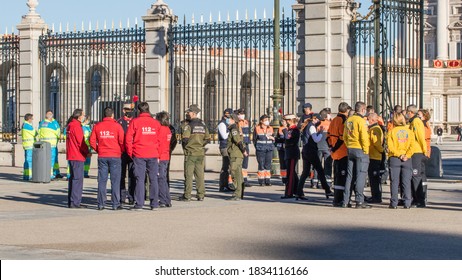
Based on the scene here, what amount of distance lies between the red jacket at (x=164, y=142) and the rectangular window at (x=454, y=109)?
81.1m

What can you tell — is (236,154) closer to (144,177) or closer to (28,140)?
(144,177)

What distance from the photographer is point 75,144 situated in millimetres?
19672

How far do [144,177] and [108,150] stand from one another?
74cm

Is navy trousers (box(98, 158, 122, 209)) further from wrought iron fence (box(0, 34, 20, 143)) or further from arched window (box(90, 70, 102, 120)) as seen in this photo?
wrought iron fence (box(0, 34, 20, 143))

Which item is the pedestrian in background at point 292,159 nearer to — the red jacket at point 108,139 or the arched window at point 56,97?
the red jacket at point 108,139

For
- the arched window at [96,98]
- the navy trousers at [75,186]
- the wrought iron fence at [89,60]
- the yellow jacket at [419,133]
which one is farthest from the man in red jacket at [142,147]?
the arched window at [96,98]

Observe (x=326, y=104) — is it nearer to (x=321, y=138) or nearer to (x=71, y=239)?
(x=321, y=138)

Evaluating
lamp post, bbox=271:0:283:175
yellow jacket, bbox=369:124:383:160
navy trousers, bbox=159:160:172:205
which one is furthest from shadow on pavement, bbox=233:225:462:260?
lamp post, bbox=271:0:283:175

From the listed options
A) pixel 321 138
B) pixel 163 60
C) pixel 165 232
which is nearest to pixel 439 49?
pixel 163 60

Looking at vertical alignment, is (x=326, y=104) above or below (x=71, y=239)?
above

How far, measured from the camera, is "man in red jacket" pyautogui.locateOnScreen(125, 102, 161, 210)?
1851 centimetres

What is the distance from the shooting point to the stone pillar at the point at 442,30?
364 ft

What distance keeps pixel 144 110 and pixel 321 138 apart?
4.10 metres

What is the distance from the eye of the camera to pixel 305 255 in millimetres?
12633
